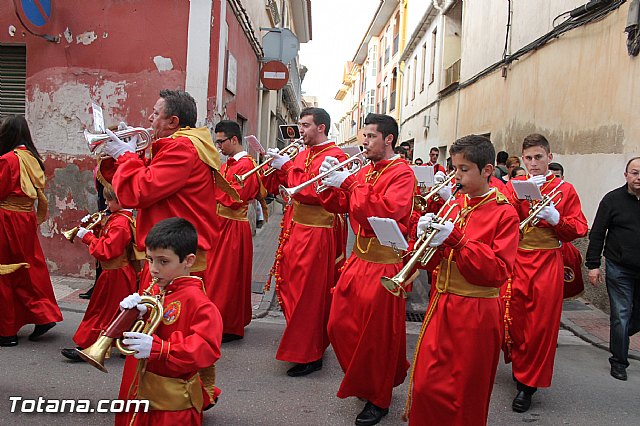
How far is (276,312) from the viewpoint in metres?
7.25

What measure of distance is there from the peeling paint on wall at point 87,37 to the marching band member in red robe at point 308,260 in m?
4.07

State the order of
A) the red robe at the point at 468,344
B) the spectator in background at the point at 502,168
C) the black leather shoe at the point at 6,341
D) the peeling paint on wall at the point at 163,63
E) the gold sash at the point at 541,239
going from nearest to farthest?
the red robe at the point at 468,344, the gold sash at the point at 541,239, the black leather shoe at the point at 6,341, the peeling paint on wall at the point at 163,63, the spectator in background at the point at 502,168

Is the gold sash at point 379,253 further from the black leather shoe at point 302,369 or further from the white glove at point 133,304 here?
the white glove at point 133,304

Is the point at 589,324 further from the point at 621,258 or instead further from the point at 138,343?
the point at 138,343

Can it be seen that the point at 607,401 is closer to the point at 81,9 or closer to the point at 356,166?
the point at 356,166

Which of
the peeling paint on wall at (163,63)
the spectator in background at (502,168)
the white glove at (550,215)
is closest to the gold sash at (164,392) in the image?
the white glove at (550,215)

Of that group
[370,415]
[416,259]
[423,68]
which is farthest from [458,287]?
[423,68]

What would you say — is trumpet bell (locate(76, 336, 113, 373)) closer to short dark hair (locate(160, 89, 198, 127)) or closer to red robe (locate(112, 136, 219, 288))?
red robe (locate(112, 136, 219, 288))

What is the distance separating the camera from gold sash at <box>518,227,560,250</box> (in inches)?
193

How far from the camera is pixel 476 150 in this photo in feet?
11.0

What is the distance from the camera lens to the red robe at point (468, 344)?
3291mm

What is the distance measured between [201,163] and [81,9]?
17.0ft

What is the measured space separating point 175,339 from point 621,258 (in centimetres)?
417

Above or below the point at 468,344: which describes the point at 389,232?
above
